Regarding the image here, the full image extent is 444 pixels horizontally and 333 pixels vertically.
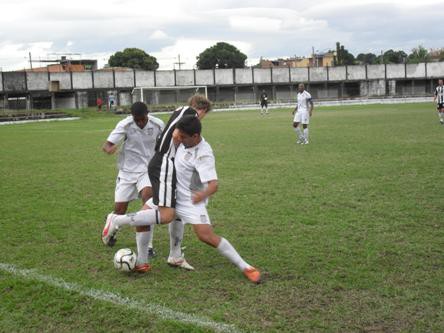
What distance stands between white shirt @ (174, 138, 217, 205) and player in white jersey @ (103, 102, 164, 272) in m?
0.95

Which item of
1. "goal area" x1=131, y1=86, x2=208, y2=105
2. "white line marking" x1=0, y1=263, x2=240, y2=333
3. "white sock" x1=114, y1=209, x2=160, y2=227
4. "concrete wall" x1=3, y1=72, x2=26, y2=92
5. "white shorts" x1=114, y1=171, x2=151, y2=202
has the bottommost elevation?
"white line marking" x1=0, y1=263, x2=240, y2=333

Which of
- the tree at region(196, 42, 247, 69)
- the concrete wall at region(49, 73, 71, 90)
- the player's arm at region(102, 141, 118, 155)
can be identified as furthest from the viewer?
the tree at region(196, 42, 247, 69)

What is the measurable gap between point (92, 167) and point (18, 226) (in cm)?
627

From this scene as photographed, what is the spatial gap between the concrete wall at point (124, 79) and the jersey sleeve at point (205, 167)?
63.0 meters

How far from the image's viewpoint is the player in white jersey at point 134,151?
620 cm

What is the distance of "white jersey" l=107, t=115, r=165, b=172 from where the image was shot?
20.7 feet

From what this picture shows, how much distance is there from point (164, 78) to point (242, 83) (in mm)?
10171

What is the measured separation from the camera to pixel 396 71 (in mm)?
74250

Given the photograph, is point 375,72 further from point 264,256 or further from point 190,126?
point 190,126

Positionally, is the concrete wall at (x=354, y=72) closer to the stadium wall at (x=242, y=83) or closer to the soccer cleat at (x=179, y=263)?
the stadium wall at (x=242, y=83)

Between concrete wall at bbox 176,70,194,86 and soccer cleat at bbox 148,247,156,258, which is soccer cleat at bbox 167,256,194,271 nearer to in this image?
soccer cleat at bbox 148,247,156,258

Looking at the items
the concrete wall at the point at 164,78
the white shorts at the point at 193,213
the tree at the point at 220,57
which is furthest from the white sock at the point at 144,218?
the tree at the point at 220,57

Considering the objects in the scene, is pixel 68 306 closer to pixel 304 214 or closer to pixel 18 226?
pixel 18 226

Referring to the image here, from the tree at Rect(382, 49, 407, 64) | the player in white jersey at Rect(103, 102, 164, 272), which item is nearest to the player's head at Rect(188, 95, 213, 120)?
the player in white jersey at Rect(103, 102, 164, 272)
